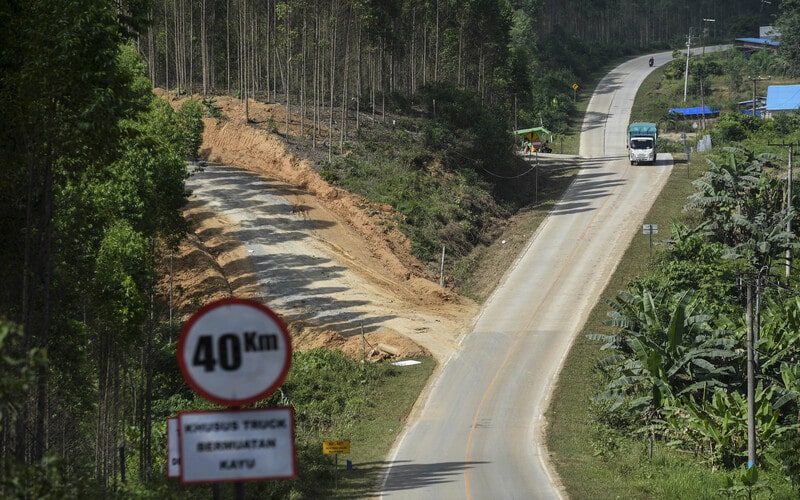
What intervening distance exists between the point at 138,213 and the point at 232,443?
2743 cm

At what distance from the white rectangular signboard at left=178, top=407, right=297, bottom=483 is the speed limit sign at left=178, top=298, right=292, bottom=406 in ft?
0.58

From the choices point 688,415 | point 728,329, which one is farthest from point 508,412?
point 728,329

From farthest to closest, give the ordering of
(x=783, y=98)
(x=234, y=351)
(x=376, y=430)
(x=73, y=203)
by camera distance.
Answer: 1. (x=783, y=98)
2. (x=376, y=430)
3. (x=73, y=203)
4. (x=234, y=351)

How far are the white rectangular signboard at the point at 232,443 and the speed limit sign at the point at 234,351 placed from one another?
0.18 metres

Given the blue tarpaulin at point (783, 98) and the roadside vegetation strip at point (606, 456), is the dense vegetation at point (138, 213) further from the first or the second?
the blue tarpaulin at point (783, 98)

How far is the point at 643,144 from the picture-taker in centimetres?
A: 8562

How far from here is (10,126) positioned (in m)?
22.2

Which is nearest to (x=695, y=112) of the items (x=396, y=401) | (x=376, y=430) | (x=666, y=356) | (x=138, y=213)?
(x=666, y=356)

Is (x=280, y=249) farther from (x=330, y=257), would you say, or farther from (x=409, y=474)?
(x=409, y=474)

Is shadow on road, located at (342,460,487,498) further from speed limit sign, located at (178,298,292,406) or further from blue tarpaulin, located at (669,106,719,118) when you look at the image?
blue tarpaulin, located at (669,106,719,118)

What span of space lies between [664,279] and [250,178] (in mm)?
31017

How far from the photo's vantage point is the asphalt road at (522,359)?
3288 centimetres

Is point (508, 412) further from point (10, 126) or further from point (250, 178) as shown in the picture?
point (250, 178)

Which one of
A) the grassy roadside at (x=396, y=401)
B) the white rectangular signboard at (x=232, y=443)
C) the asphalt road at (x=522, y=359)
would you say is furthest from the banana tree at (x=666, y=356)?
the white rectangular signboard at (x=232, y=443)
